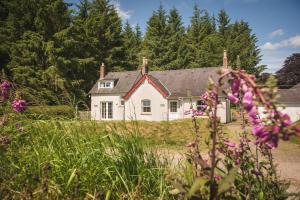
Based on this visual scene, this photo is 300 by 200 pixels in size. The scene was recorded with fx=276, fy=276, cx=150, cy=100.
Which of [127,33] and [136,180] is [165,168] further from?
[127,33]

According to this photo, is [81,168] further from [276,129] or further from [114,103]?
[114,103]

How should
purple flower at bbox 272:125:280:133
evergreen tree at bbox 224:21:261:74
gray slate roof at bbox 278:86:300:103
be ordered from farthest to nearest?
evergreen tree at bbox 224:21:261:74 → gray slate roof at bbox 278:86:300:103 → purple flower at bbox 272:125:280:133

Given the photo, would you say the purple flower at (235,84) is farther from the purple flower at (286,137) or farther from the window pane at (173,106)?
the window pane at (173,106)

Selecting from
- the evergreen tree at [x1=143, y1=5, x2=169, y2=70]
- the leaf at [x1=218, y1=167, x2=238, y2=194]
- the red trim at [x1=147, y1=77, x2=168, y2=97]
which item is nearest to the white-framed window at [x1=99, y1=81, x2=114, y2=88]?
the red trim at [x1=147, y1=77, x2=168, y2=97]

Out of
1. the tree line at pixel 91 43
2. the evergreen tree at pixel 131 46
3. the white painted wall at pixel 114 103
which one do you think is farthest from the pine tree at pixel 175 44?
the white painted wall at pixel 114 103

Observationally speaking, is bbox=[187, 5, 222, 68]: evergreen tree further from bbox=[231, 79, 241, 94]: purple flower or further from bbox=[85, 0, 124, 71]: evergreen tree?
bbox=[231, 79, 241, 94]: purple flower

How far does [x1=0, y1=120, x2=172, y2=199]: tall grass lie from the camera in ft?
9.56

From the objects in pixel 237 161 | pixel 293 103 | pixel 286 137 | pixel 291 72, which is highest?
pixel 291 72

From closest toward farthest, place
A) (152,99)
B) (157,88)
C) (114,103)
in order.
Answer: (157,88), (152,99), (114,103)

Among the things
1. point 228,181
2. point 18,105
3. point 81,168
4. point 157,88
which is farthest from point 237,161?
point 157,88

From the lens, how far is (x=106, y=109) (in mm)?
29547

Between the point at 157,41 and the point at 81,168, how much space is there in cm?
4227

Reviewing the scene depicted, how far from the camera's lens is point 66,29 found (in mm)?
33750

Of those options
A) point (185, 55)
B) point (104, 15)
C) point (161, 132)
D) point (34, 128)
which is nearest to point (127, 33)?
point (104, 15)
